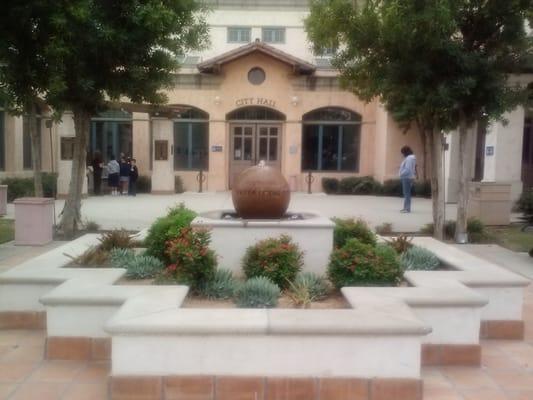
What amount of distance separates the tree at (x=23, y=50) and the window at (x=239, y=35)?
56.0 ft

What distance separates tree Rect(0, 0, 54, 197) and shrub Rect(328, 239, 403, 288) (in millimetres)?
5470

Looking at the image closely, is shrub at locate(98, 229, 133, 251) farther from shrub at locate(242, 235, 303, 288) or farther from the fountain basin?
shrub at locate(242, 235, 303, 288)

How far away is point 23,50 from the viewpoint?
30.4ft

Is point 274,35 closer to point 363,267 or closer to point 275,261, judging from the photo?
point 275,261

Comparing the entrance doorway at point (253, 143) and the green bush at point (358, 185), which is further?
the entrance doorway at point (253, 143)

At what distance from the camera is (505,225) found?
14.6m

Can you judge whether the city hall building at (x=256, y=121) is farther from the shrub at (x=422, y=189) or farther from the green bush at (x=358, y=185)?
the shrub at (x=422, y=189)

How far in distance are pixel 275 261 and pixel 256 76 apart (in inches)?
764

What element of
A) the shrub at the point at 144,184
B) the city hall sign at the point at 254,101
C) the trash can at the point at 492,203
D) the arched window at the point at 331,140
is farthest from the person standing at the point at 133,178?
the trash can at the point at 492,203

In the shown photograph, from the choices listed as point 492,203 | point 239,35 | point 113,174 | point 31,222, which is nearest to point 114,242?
point 31,222

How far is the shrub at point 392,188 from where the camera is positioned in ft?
76.5

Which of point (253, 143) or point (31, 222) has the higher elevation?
point (253, 143)

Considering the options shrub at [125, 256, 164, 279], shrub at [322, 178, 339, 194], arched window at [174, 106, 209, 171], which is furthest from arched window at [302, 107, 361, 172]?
shrub at [125, 256, 164, 279]

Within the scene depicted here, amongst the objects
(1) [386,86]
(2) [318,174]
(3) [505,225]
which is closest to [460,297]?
(1) [386,86]
